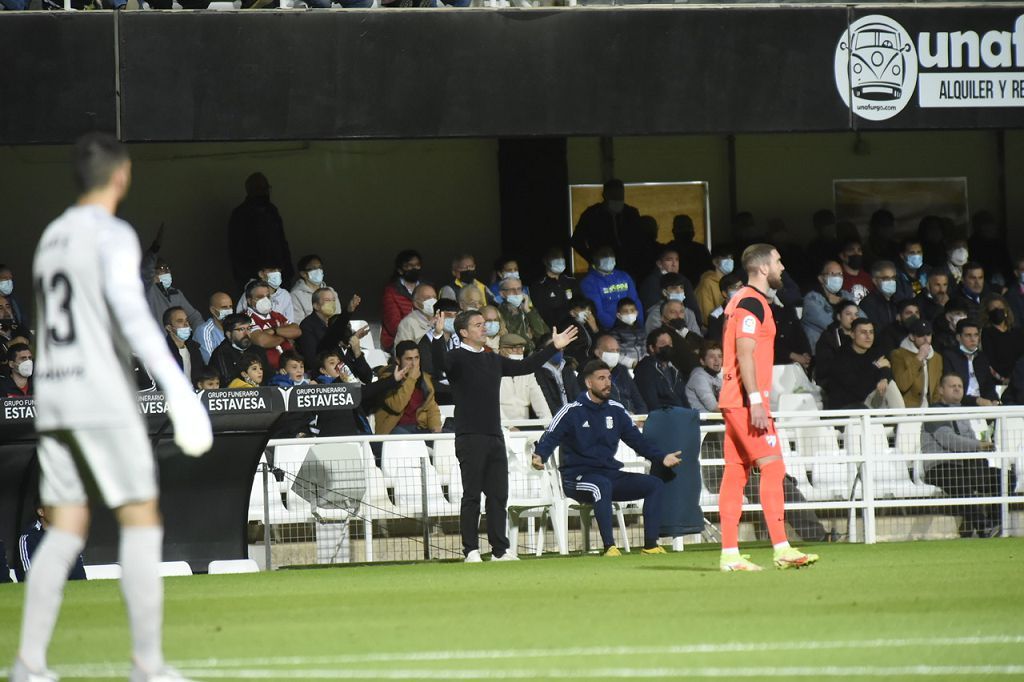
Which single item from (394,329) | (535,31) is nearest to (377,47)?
(535,31)

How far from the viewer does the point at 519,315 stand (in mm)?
17969

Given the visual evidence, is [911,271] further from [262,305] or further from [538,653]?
[538,653]

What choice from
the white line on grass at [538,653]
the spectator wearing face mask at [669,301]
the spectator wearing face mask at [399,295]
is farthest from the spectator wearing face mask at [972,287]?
the white line on grass at [538,653]

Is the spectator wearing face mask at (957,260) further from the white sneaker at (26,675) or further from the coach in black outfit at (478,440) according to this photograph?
the white sneaker at (26,675)

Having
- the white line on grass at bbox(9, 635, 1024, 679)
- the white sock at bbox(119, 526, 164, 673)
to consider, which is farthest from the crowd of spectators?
the white sock at bbox(119, 526, 164, 673)

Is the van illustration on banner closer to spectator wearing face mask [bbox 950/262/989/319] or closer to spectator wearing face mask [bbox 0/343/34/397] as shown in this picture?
spectator wearing face mask [bbox 950/262/989/319]

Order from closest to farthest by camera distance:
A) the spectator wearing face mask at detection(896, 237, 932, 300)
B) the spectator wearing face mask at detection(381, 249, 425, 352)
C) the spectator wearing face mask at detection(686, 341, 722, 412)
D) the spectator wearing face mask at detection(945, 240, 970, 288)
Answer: the spectator wearing face mask at detection(686, 341, 722, 412) → the spectator wearing face mask at detection(381, 249, 425, 352) → the spectator wearing face mask at detection(896, 237, 932, 300) → the spectator wearing face mask at detection(945, 240, 970, 288)

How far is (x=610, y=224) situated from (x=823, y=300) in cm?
260

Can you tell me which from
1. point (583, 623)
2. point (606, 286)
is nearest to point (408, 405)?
point (606, 286)

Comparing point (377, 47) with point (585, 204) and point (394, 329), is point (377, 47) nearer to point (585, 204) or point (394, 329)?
point (394, 329)

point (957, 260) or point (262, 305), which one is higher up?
point (957, 260)

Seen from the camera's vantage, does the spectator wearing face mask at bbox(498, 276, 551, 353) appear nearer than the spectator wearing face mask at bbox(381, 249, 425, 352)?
Yes

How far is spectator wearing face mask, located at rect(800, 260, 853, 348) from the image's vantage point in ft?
62.3

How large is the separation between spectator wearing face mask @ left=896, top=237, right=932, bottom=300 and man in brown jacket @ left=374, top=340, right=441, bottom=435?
21.5 ft
